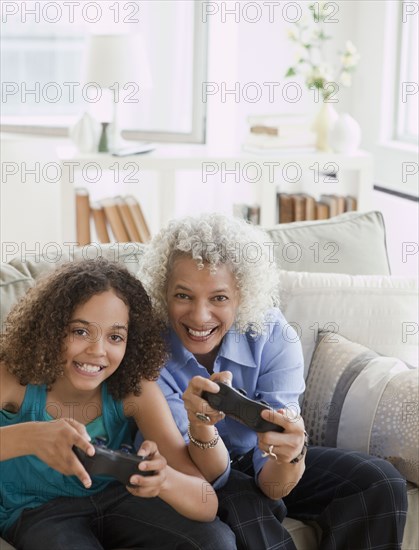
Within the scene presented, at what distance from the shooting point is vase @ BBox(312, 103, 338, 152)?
374 cm

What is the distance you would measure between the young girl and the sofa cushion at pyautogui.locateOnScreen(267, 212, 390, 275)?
58 cm

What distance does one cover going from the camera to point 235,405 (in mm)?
1528

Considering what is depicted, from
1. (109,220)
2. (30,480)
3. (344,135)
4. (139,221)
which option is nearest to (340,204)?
(344,135)

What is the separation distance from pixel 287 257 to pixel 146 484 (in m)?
0.88

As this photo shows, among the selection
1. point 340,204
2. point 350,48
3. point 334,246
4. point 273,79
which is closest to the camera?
point 334,246

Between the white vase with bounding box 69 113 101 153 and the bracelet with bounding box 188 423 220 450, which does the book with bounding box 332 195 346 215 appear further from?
the bracelet with bounding box 188 423 220 450

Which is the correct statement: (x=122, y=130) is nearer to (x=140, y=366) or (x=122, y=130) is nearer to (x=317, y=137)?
(x=317, y=137)

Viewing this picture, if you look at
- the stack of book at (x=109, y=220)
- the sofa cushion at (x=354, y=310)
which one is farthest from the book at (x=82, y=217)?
the sofa cushion at (x=354, y=310)

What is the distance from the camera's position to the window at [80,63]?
13.0 ft

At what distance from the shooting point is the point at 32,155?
4.00 meters

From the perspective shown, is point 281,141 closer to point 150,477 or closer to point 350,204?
point 350,204

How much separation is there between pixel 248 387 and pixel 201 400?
11.6 inches

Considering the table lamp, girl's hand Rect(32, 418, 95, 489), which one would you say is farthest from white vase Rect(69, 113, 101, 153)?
girl's hand Rect(32, 418, 95, 489)

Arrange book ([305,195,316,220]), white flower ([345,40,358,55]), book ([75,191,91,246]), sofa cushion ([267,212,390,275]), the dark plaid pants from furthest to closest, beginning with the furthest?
book ([305,195,316,220])
white flower ([345,40,358,55])
book ([75,191,91,246])
sofa cushion ([267,212,390,275])
the dark plaid pants
